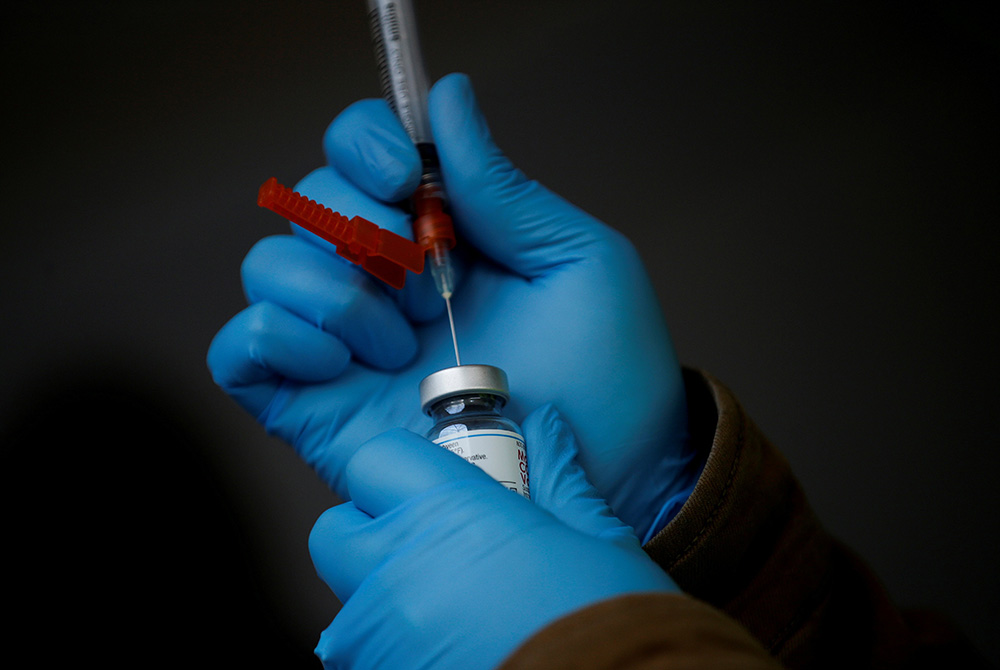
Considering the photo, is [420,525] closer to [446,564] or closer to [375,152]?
[446,564]

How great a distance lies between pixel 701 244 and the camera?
1855 mm

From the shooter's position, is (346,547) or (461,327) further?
(461,327)

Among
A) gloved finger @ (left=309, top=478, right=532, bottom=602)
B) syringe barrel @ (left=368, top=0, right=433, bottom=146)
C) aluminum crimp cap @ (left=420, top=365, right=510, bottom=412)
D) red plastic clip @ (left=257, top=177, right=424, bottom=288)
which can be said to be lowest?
gloved finger @ (left=309, top=478, right=532, bottom=602)


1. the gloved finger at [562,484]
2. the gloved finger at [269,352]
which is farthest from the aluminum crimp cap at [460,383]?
the gloved finger at [269,352]

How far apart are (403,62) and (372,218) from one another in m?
0.25

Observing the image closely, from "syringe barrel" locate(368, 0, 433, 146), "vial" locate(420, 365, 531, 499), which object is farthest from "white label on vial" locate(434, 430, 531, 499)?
"syringe barrel" locate(368, 0, 433, 146)

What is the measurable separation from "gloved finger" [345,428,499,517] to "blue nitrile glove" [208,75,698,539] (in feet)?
0.83

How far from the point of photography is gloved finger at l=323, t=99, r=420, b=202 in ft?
3.25

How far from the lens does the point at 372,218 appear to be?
1013 millimetres

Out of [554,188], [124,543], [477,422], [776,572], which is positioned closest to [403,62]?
[477,422]

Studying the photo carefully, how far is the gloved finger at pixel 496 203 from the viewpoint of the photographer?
105cm

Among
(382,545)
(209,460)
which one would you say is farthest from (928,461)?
(209,460)

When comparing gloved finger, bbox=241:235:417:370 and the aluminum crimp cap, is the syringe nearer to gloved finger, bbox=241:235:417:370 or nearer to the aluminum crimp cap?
gloved finger, bbox=241:235:417:370

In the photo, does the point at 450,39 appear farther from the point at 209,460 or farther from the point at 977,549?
the point at 977,549
